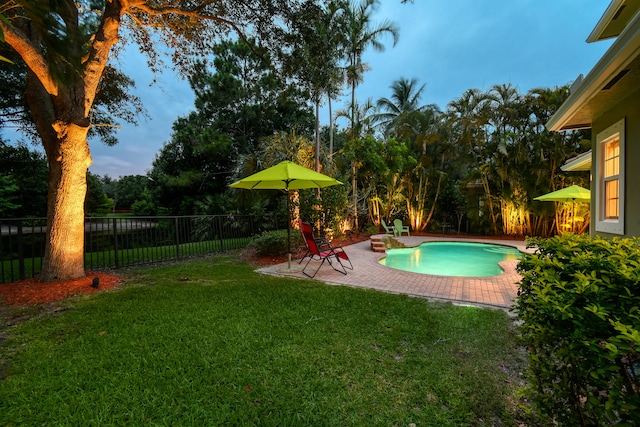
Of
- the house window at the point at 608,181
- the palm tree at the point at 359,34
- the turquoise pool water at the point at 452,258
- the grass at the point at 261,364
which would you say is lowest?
the turquoise pool water at the point at 452,258

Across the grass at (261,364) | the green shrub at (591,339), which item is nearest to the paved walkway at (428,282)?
the grass at (261,364)

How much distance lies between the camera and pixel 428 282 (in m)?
5.39

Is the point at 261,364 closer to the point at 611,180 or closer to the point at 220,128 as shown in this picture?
the point at 611,180

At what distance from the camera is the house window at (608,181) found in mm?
3906

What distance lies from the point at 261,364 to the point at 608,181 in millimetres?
5383

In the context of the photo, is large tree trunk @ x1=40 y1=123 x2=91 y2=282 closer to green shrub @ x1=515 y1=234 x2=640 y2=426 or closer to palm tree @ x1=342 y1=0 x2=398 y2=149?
green shrub @ x1=515 y1=234 x2=640 y2=426

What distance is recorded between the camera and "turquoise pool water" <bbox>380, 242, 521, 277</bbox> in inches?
313

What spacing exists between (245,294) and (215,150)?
12.9 m

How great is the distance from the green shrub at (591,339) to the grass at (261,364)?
72cm

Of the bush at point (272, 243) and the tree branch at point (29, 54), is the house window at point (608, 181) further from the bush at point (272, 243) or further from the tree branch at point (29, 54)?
the tree branch at point (29, 54)

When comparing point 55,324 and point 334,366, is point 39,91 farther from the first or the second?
point 334,366

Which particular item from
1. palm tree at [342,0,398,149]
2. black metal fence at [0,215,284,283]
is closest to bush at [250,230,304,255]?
black metal fence at [0,215,284,283]

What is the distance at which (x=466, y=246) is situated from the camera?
38.0 ft

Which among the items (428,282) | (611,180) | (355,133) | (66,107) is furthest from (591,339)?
(355,133)
